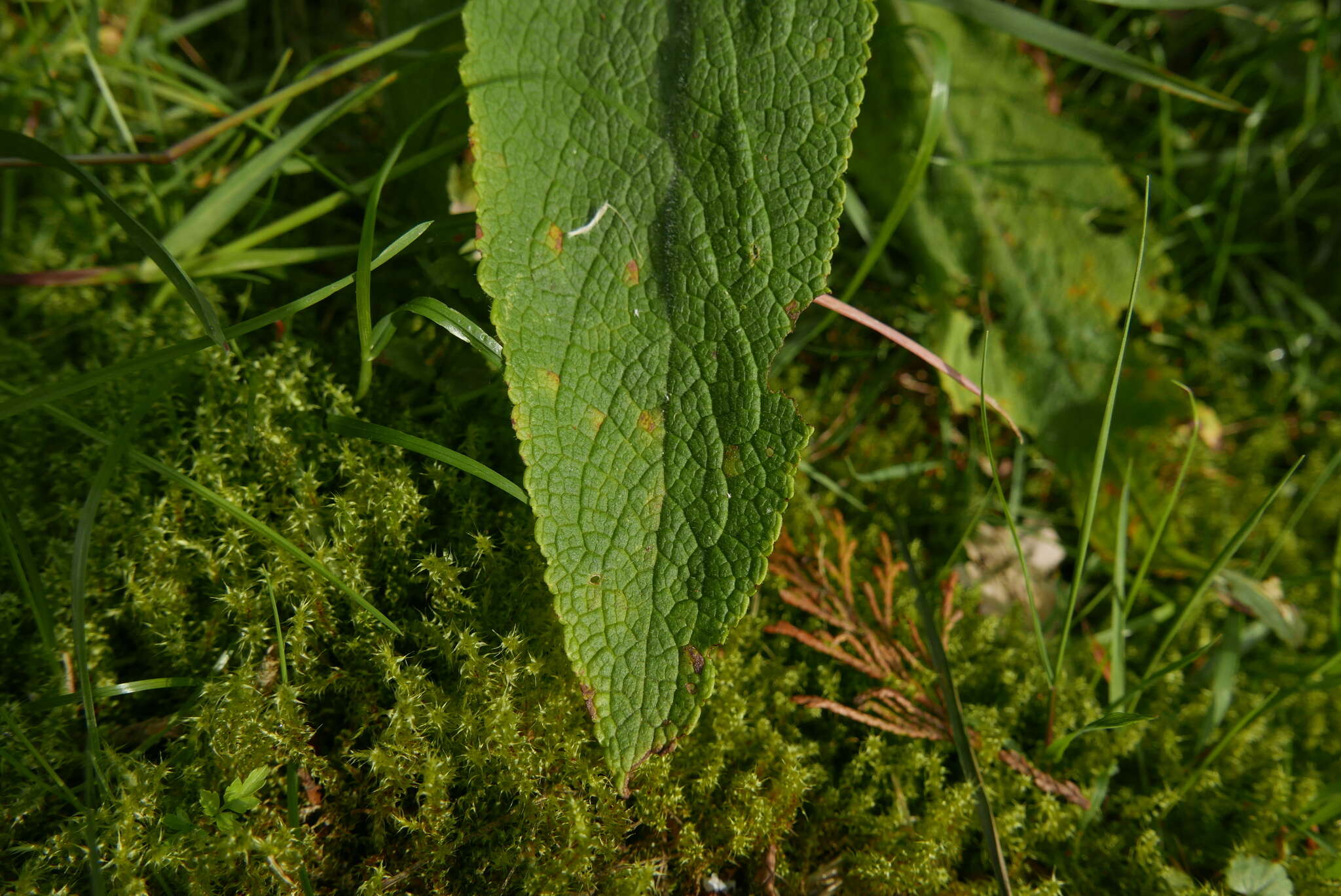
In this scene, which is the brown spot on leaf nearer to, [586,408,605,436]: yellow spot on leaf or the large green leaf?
the large green leaf

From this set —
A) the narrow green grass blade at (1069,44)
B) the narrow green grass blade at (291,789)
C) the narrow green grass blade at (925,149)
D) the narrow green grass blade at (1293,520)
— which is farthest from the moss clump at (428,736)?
the narrow green grass blade at (1069,44)

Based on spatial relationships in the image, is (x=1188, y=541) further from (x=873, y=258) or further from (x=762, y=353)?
(x=762, y=353)

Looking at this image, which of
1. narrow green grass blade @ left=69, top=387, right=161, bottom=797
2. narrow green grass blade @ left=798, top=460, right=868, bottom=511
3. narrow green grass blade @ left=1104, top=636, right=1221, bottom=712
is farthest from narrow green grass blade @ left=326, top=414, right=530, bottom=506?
narrow green grass blade @ left=1104, top=636, right=1221, bottom=712

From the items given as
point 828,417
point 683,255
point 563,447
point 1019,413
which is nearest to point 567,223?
point 683,255

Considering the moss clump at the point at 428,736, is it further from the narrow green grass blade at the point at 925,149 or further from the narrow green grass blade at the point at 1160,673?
the narrow green grass blade at the point at 925,149

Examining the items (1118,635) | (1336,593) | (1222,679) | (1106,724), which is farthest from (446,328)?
(1336,593)

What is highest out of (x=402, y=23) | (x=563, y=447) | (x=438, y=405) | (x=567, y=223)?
(x=402, y=23)

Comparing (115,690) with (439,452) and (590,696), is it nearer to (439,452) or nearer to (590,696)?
(439,452)
